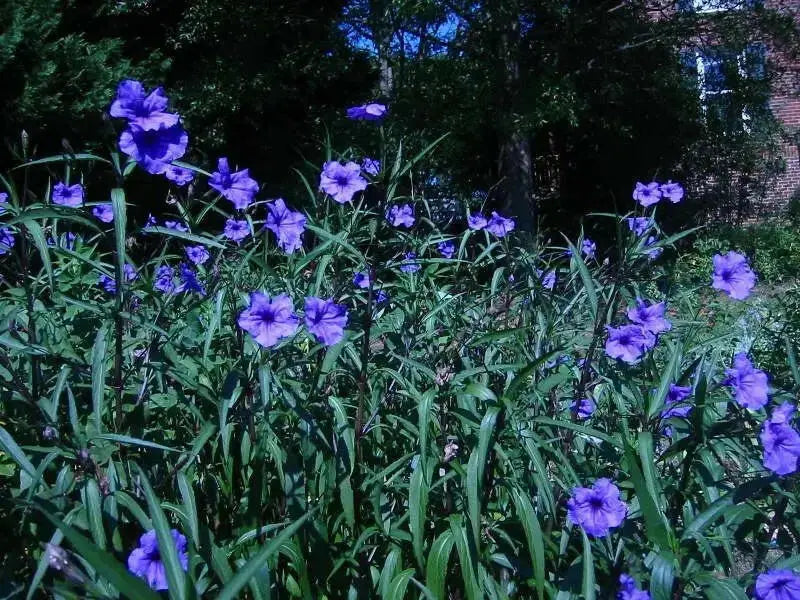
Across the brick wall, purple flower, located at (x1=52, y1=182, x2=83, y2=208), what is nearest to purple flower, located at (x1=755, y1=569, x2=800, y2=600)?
purple flower, located at (x1=52, y1=182, x2=83, y2=208)

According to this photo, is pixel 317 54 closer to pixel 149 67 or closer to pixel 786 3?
pixel 149 67

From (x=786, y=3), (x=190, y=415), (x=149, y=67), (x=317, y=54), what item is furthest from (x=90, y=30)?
(x=786, y=3)

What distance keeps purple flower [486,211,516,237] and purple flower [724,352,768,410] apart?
1343 mm

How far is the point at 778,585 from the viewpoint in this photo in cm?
131

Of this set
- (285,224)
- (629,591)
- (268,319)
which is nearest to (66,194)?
(285,224)

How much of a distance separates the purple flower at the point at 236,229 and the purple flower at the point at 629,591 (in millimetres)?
1301

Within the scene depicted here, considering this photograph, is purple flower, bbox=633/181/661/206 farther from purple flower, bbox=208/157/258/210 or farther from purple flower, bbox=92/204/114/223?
purple flower, bbox=92/204/114/223

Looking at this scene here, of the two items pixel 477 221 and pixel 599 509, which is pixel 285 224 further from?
pixel 477 221

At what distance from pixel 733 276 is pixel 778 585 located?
105cm

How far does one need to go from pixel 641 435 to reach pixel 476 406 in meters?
0.41

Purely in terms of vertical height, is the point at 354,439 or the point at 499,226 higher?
the point at 499,226

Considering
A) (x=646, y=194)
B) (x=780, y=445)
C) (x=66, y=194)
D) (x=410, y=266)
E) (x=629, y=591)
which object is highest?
(x=646, y=194)

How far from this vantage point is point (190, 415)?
6.28 feet

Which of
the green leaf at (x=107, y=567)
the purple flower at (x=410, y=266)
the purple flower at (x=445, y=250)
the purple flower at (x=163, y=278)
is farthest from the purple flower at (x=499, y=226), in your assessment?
the green leaf at (x=107, y=567)
